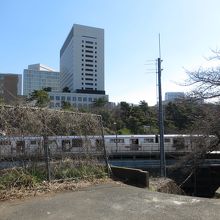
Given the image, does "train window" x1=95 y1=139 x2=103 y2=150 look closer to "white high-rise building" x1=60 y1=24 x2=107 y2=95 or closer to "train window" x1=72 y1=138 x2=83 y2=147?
"train window" x1=72 y1=138 x2=83 y2=147

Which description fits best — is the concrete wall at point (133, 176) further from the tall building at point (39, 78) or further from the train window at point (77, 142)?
the tall building at point (39, 78)

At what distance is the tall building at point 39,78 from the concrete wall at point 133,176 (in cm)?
9617

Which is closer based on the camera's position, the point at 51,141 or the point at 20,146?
Result: the point at 20,146

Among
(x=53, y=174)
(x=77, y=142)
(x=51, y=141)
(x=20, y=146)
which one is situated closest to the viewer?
(x=20, y=146)

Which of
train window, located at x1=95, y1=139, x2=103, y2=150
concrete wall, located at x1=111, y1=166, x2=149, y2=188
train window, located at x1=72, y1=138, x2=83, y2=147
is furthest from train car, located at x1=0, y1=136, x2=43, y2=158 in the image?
concrete wall, located at x1=111, y1=166, x2=149, y2=188

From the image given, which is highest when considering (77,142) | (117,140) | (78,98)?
(78,98)

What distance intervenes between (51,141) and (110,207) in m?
4.16

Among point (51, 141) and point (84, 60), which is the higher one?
point (84, 60)

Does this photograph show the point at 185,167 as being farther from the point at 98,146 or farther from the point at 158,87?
the point at 98,146

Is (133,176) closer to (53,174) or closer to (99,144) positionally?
(99,144)

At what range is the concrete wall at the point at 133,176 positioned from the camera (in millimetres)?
12805

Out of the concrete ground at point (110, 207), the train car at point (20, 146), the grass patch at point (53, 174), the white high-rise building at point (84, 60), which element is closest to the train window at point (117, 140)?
the grass patch at point (53, 174)

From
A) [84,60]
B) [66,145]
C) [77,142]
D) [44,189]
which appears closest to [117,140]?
[77,142]

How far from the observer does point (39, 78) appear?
131m
